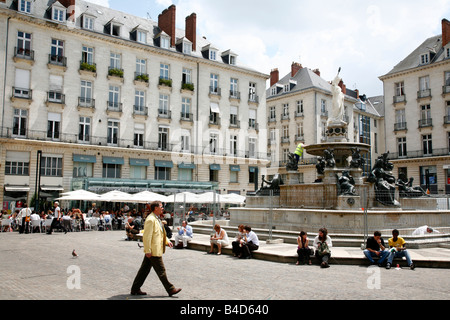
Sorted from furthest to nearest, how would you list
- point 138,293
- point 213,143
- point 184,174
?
point 213,143
point 184,174
point 138,293

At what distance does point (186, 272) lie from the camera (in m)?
9.90

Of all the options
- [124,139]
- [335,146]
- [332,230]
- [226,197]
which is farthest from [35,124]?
[332,230]

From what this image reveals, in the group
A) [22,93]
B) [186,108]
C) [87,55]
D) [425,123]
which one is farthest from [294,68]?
[22,93]

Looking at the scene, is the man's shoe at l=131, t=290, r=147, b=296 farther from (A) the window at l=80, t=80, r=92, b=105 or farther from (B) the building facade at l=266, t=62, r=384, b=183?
(B) the building facade at l=266, t=62, r=384, b=183

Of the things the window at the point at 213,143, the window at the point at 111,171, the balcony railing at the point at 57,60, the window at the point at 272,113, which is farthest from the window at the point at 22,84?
the window at the point at 272,113

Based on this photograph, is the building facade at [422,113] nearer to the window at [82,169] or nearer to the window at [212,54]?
the window at [212,54]

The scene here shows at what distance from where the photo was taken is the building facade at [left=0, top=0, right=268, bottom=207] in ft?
109

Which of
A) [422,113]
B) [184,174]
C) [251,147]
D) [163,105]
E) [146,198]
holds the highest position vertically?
[422,113]

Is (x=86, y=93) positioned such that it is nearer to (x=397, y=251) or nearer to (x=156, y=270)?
(x=397, y=251)

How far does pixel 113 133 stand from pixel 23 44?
10295mm

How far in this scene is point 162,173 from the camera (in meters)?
39.9

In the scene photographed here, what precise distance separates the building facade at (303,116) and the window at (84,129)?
25430 millimetres
